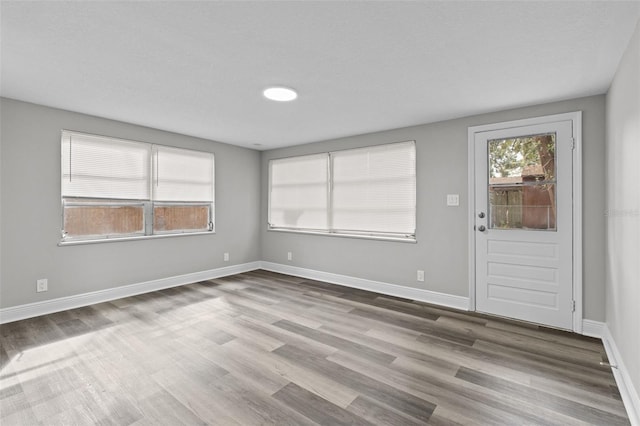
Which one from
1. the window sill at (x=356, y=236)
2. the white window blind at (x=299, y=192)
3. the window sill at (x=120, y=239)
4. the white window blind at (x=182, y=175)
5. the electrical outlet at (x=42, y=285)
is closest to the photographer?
the electrical outlet at (x=42, y=285)

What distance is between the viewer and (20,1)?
1.67 metres

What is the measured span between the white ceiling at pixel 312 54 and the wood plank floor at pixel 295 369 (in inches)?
92.5

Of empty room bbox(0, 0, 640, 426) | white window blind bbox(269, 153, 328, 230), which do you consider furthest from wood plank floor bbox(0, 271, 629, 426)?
white window blind bbox(269, 153, 328, 230)

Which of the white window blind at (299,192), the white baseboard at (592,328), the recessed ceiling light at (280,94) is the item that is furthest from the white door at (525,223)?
the white window blind at (299,192)

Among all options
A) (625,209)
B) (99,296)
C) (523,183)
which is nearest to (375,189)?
(523,183)

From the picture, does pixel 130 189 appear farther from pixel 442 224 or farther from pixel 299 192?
pixel 442 224

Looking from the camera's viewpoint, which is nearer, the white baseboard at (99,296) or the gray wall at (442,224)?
the gray wall at (442,224)

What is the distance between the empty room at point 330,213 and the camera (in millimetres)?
1865

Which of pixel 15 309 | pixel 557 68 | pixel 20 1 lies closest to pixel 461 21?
pixel 557 68

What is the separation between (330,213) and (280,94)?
2413mm

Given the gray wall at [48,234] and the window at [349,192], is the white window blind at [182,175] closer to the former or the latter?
the gray wall at [48,234]

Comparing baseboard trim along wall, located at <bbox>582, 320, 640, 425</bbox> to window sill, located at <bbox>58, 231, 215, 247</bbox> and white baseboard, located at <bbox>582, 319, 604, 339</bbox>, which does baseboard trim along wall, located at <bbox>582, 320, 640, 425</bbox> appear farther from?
window sill, located at <bbox>58, 231, 215, 247</bbox>

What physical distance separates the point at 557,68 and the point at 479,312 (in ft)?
8.49

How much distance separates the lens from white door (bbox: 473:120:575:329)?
3.09 meters
